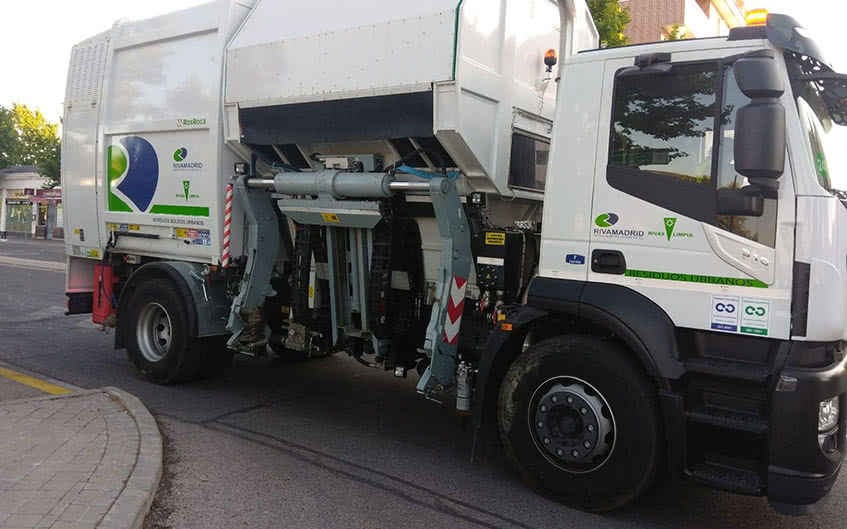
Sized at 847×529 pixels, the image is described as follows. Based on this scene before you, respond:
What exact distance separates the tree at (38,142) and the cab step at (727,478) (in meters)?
41.1

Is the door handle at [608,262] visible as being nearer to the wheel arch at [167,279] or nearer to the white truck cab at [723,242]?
the white truck cab at [723,242]

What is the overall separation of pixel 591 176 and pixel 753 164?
0.99m

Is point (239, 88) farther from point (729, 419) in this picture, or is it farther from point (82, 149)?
point (729, 419)

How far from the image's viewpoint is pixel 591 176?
418cm

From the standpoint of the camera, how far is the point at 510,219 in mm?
5316

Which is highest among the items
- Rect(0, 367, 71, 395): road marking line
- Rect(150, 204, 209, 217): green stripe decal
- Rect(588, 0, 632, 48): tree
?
Rect(588, 0, 632, 48): tree

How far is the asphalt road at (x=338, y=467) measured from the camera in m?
4.10

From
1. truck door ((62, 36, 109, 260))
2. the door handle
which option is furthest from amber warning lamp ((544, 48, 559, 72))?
truck door ((62, 36, 109, 260))

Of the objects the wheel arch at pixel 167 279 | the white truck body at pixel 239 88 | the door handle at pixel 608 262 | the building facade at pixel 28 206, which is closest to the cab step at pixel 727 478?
the door handle at pixel 608 262

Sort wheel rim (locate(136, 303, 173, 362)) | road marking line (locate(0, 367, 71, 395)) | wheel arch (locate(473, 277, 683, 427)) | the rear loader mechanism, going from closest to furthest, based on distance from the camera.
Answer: wheel arch (locate(473, 277, 683, 427))
the rear loader mechanism
road marking line (locate(0, 367, 71, 395))
wheel rim (locate(136, 303, 173, 362))

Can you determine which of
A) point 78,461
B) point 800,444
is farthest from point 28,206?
point 800,444

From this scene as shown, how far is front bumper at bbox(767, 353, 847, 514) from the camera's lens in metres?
3.38

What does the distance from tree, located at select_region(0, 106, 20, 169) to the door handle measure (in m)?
53.3

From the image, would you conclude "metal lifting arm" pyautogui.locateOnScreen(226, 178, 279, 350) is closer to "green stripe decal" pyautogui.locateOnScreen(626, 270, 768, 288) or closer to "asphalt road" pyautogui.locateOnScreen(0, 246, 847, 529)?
"asphalt road" pyautogui.locateOnScreen(0, 246, 847, 529)
